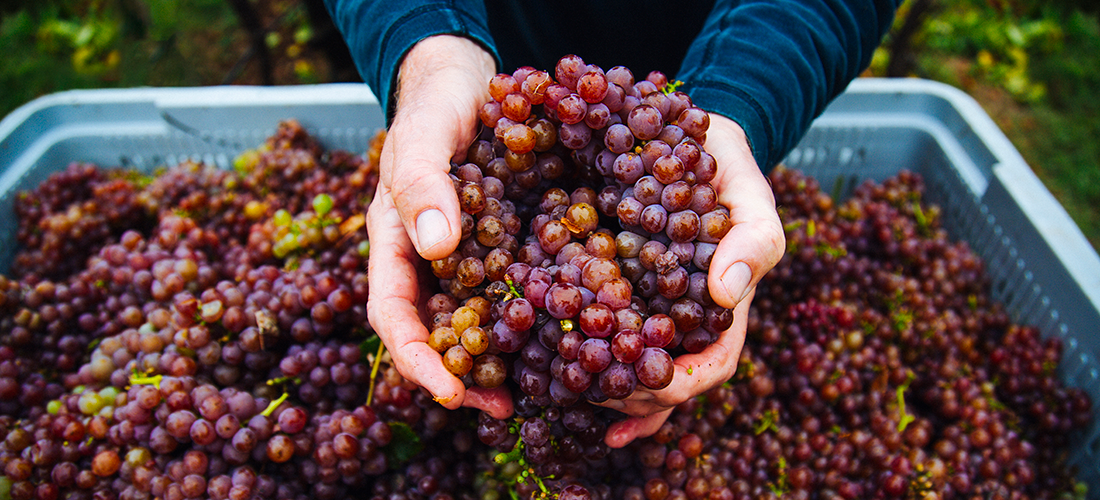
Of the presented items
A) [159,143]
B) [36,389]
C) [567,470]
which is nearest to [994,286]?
[567,470]

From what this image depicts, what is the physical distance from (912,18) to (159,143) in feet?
11.9

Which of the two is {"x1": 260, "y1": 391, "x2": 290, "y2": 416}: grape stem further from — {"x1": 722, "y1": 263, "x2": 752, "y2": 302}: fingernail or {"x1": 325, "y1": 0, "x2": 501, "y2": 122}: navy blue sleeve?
{"x1": 722, "y1": 263, "x2": 752, "y2": 302}: fingernail

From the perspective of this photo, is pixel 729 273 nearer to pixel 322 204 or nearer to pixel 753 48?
pixel 753 48

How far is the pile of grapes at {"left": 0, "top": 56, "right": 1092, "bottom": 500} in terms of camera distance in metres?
1.09

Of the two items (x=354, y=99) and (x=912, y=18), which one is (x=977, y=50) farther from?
(x=354, y=99)

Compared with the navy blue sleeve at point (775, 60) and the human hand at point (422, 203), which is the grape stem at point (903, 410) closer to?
the navy blue sleeve at point (775, 60)

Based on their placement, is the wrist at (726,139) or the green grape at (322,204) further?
the green grape at (322,204)

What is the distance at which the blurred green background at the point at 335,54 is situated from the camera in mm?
3469

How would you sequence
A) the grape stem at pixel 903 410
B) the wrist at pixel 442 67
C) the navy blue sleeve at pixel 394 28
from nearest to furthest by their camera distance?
1. the wrist at pixel 442 67
2. the navy blue sleeve at pixel 394 28
3. the grape stem at pixel 903 410

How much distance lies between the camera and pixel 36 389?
60.2 inches

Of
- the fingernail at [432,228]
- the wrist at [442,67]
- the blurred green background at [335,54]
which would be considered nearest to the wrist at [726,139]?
the wrist at [442,67]

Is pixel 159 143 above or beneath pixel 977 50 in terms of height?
above

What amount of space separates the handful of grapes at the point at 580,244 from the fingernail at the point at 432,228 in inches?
2.5

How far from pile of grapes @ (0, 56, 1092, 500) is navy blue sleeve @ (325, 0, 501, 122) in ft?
1.21
